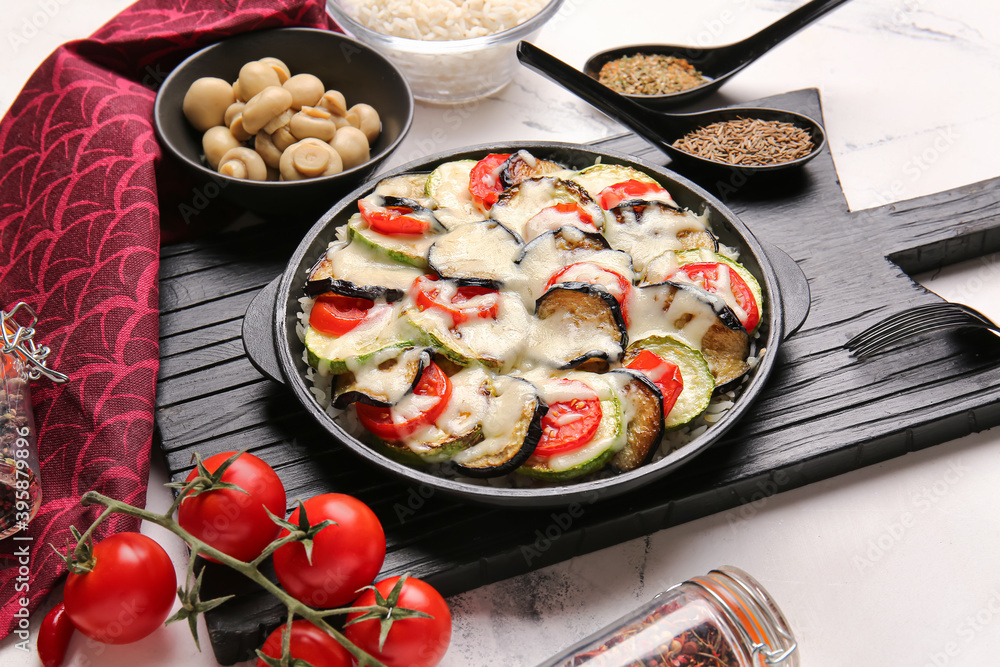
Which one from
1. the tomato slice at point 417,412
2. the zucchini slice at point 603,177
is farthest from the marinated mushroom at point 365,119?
→ the tomato slice at point 417,412

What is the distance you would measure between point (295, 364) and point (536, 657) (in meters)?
1.09

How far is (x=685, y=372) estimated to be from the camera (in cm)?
241

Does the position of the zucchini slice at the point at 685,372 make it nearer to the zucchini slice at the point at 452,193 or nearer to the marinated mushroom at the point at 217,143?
the zucchini slice at the point at 452,193

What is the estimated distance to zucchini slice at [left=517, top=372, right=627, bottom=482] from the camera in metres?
2.21

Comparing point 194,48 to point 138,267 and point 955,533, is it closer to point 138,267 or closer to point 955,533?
point 138,267

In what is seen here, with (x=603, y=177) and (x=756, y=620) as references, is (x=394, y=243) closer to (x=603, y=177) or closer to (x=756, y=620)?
(x=603, y=177)

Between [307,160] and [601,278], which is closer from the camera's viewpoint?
[601,278]

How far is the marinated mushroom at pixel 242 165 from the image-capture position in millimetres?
3004

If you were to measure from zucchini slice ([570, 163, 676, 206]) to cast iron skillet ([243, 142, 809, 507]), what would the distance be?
0.03 meters

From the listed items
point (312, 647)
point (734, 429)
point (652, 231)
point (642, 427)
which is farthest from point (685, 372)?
point (312, 647)

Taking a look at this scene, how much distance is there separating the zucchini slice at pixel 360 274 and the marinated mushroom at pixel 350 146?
556 mm

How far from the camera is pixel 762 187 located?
11.1 feet

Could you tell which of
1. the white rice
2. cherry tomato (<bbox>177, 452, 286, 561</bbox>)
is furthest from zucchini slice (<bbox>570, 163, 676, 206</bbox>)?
cherry tomato (<bbox>177, 452, 286, 561</bbox>)

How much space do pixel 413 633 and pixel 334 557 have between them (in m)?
0.27
